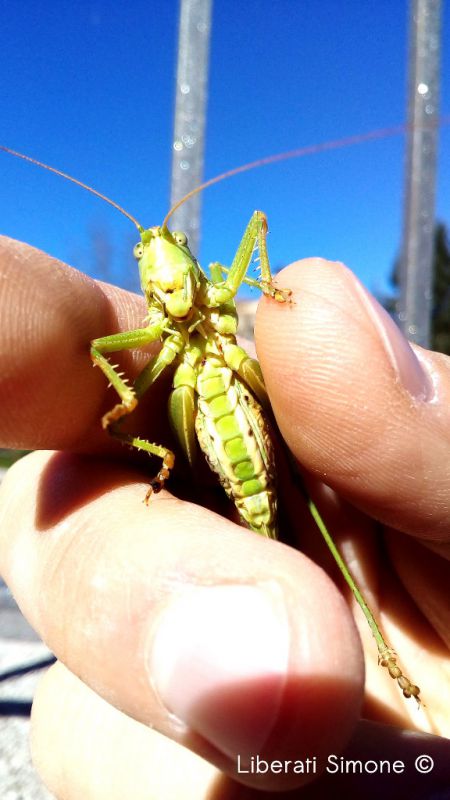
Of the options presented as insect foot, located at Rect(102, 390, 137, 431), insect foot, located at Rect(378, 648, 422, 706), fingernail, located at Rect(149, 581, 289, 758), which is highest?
insect foot, located at Rect(102, 390, 137, 431)

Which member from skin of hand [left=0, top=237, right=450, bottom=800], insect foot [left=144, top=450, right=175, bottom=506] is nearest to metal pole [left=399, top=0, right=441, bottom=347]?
skin of hand [left=0, top=237, right=450, bottom=800]

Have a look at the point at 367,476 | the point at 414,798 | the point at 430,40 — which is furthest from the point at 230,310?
the point at 430,40

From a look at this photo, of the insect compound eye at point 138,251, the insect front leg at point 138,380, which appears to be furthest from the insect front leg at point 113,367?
the insect compound eye at point 138,251

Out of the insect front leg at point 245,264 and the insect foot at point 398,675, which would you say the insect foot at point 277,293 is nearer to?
the insect front leg at point 245,264

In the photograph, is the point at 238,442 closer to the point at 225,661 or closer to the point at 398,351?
the point at 398,351

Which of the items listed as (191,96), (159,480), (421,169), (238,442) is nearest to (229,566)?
(159,480)

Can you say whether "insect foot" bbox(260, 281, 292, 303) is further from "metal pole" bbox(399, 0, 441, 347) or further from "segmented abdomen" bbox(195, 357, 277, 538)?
"metal pole" bbox(399, 0, 441, 347)

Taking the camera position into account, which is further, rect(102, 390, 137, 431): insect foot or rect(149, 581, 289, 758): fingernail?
rect(102, 390, 137, 431): insect foot
